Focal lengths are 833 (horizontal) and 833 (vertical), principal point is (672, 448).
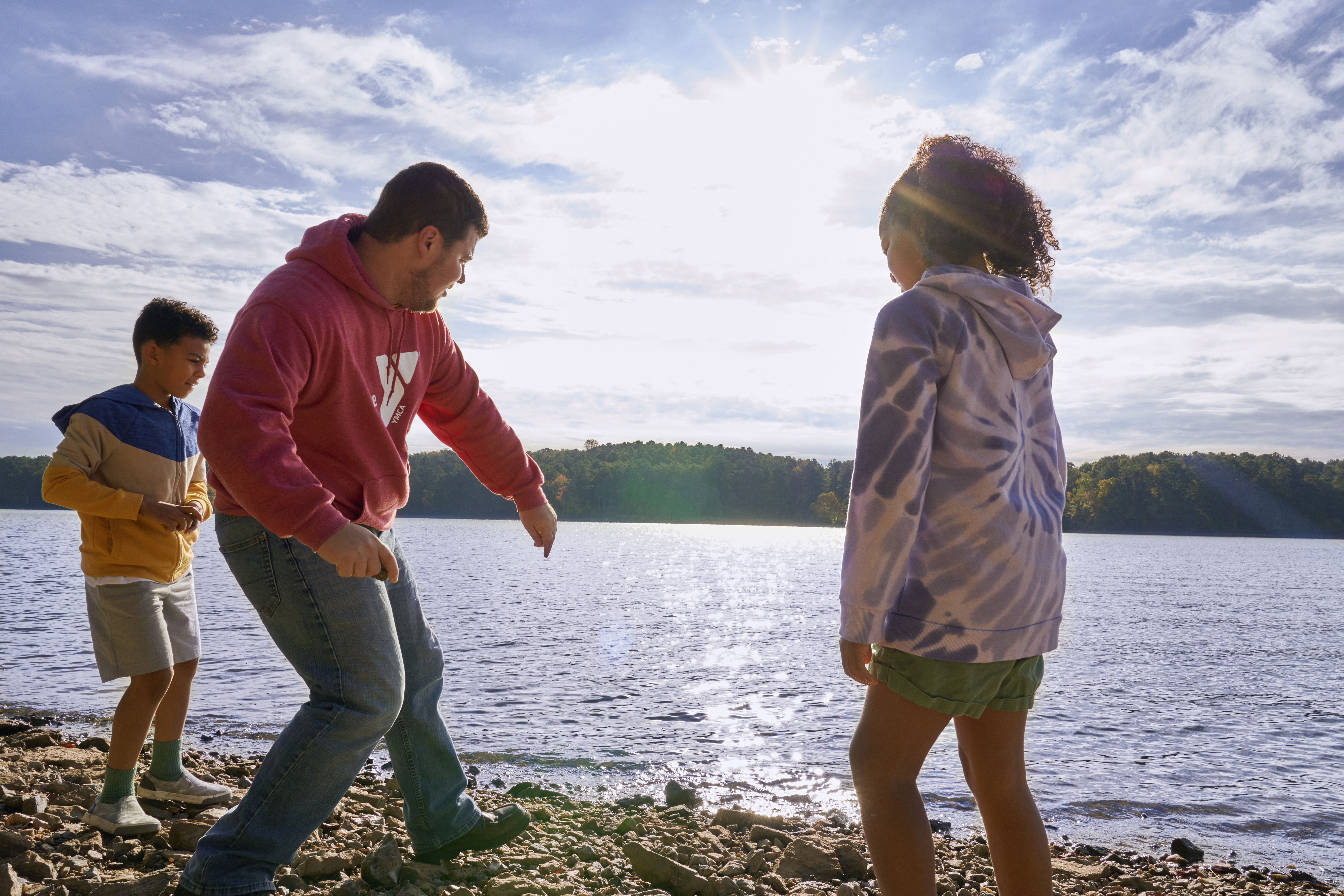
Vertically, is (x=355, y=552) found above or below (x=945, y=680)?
above

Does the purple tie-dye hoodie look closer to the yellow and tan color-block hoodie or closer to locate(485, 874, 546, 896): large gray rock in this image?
locate(485, 874, 546, 896): large gray rock

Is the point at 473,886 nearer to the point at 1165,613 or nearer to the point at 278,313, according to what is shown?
the point at 278,313

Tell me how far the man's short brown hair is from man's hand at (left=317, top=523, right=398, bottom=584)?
101cm

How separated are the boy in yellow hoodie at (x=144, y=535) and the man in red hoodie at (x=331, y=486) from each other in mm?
1420

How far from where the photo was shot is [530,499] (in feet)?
11.4

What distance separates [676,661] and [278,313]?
33.2ft

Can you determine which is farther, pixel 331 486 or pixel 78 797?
pixel 78 797

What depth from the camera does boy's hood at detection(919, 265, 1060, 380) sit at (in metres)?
2.17

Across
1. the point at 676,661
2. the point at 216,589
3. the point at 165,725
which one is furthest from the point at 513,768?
the point at 216,589

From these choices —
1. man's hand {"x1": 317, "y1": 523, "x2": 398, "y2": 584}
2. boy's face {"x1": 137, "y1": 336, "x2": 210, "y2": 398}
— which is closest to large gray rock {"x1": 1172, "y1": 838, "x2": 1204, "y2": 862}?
man's hand {"x1": 317, "y1": 523, "x2": 398, "y2": 584}

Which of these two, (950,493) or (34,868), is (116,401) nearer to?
(34,868)

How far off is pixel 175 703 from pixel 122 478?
1.10 meters

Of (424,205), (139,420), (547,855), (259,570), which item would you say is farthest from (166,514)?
(547,855)

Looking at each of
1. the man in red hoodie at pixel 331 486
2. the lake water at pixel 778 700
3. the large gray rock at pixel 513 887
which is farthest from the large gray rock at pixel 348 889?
the lake water at pixel 778 700
